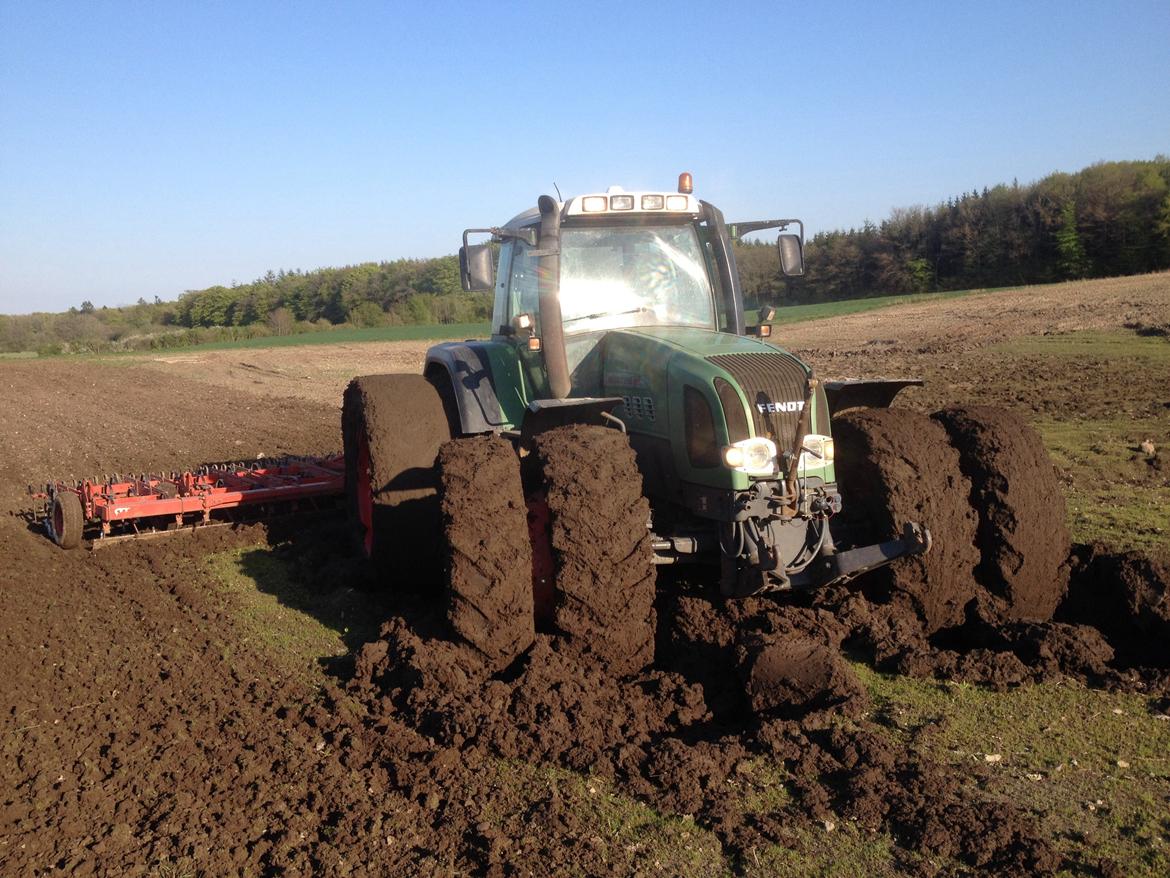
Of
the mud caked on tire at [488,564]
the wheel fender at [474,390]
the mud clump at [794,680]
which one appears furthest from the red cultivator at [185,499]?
the mud clump at [794,680]

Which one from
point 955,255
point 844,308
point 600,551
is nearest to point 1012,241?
point 955,255

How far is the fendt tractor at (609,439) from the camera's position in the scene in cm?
524

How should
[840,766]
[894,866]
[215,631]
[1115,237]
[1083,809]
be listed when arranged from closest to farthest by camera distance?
[894,866], [1083,809], [840,766], [215,631], [1115,237]

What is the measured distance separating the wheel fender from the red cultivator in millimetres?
2568

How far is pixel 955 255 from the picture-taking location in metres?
52.6

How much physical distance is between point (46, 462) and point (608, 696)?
1106cm

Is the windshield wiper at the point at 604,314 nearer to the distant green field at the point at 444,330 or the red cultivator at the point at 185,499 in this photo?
the red cultivator at the point at 185,499

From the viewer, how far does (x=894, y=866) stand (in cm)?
356

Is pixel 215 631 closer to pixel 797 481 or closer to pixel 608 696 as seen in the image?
pixel 608 696

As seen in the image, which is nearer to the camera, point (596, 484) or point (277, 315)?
point (596, 484)

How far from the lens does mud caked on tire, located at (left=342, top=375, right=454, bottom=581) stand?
657cm

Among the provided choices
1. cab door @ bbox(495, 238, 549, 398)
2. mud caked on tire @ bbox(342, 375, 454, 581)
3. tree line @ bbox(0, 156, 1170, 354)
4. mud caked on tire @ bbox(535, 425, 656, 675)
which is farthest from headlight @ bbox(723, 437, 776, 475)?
tree line @ bbox(0, 156, 1170, 354)

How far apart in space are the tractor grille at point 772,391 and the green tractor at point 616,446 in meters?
0.01

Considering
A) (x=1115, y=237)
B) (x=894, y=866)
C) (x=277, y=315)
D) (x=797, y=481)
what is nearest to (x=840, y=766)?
(x=894, y=866)
